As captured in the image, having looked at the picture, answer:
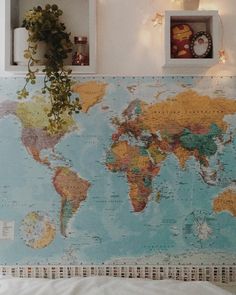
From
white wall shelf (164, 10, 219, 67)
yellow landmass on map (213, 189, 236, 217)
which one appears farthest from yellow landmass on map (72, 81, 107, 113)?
yellow landmass on map (213, 189, 236, 217)

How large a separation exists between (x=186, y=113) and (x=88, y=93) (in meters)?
0.47

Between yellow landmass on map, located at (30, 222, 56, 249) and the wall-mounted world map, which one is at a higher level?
the wall-mounted world map

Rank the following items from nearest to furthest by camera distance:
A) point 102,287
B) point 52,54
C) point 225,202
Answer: point 102,287 < point 52,54 < point 225,202

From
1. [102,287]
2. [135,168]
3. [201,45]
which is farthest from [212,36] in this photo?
[102,287]

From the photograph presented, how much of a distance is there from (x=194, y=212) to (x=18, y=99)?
981mm

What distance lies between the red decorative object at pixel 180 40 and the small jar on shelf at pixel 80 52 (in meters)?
0.40

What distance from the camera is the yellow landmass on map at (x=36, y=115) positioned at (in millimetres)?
2184

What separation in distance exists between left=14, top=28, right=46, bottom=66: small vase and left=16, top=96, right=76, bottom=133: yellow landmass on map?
19 cm

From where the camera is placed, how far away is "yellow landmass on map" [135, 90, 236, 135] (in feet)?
7.16

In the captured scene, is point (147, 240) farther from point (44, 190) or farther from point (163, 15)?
point (163, 15)

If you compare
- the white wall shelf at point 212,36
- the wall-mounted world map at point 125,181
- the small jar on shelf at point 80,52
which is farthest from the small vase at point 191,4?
the small jar on shelf at point 80,52

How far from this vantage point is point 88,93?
86.0 inches

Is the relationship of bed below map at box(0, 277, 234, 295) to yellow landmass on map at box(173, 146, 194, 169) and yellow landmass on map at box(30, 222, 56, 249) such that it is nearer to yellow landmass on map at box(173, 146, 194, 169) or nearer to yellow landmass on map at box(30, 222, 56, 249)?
yellow landmass on map at box(30, 222, 56, 249)

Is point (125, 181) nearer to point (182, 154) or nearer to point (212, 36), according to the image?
point (182, 154)
